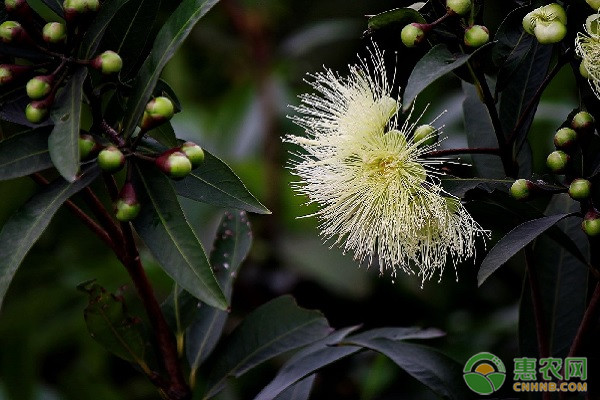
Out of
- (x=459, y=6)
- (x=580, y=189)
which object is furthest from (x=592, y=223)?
(x=459, y=6)

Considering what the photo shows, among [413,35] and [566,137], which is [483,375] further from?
[413,35]

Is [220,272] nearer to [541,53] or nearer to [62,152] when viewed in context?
[62,152]

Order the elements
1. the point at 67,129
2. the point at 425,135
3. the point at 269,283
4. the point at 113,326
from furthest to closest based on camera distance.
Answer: the point at 269,283, the point at 113,326, the point at 425,135, the point at 67,129

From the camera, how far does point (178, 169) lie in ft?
3.66

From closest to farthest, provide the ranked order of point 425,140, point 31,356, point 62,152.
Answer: point 62,152
point 425,140
point 31,356

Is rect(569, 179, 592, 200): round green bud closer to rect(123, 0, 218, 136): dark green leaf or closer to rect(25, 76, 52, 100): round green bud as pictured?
rect(123, 0, 218, 136): dark green leaf

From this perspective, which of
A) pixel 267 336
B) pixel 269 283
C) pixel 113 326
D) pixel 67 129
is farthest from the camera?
pixel 269 283

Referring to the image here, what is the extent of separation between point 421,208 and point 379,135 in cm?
14

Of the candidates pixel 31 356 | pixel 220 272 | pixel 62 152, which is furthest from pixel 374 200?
pixel 31 356

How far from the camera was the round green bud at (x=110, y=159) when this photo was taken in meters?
1.10

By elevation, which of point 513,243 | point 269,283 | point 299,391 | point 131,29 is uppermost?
point 131,29

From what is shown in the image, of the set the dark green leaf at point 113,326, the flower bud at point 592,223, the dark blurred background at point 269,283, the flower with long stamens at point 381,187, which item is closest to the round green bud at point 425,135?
the flower with long stamens at point 381,187

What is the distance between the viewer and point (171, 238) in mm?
1165

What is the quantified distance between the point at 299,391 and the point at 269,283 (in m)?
1.03
